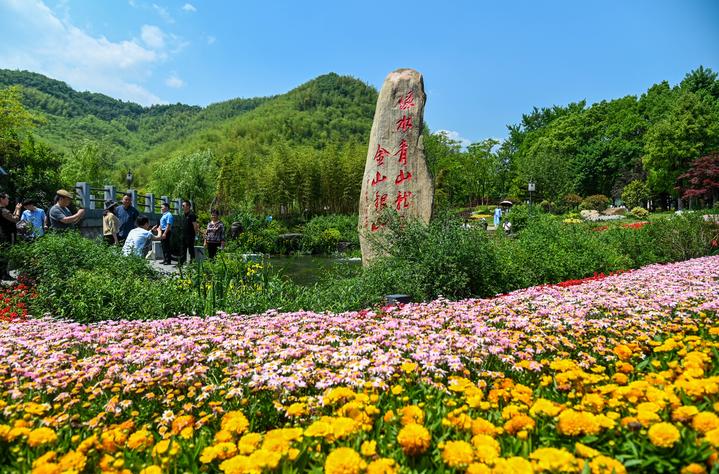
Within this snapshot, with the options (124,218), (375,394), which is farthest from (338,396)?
(124,218)

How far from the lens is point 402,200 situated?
9.02 meters

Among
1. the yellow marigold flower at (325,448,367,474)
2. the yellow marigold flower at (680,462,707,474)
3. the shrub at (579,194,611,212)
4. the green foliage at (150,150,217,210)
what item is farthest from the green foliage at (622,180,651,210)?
the yellow marigold flower at (325,448,367,474)

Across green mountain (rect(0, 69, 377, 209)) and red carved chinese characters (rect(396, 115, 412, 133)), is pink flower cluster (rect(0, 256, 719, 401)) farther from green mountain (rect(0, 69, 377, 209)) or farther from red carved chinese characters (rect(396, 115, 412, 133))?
green mountain (rect(0, 69, 377, 209))

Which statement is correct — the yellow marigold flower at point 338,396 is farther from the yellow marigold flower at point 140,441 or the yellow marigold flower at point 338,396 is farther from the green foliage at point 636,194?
the green foliage at point 636,194

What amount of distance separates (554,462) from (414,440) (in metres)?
0.45

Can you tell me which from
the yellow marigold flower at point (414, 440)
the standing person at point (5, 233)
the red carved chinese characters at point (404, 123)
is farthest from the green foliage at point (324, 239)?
the yellow marigold flower at point (414, 440)

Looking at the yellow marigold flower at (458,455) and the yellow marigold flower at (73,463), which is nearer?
the yellow marigold flower at (458,455)

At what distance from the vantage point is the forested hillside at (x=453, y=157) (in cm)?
3441

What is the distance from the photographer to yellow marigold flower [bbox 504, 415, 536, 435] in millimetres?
1737

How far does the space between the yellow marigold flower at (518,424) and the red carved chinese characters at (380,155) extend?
7.75 meters

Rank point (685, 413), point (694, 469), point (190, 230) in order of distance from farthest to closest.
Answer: point (190, 230) → point (685, 413) → point (694, 469)

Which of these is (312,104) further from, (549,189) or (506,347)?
(506,347)

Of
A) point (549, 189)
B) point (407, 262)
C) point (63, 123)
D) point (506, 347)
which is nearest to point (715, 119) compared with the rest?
point (549, 189)

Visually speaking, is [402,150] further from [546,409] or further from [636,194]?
[636,194]
